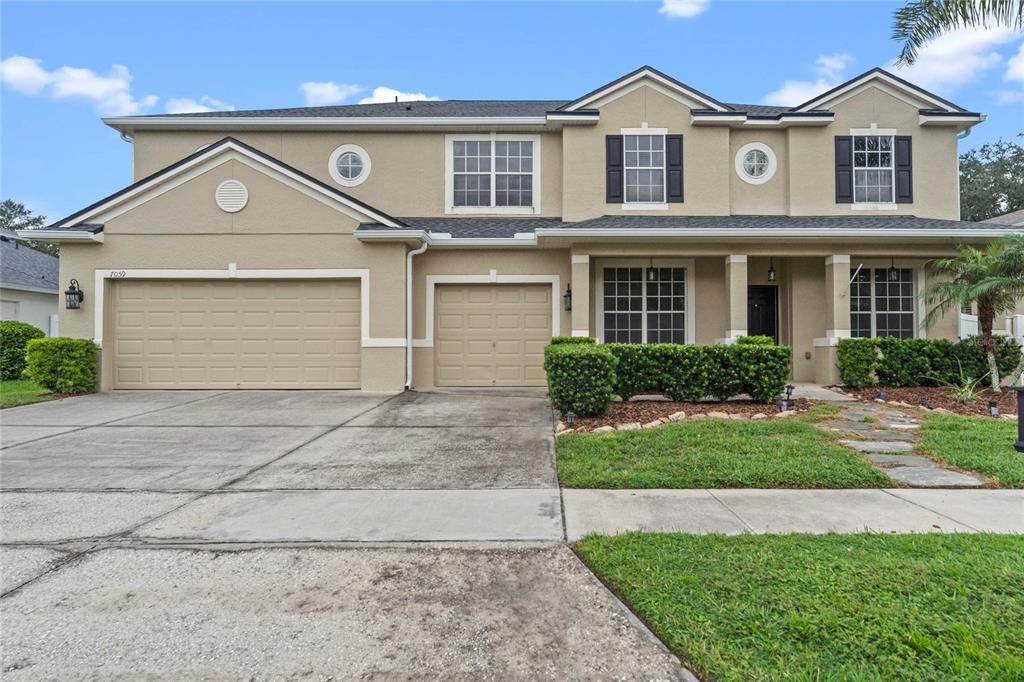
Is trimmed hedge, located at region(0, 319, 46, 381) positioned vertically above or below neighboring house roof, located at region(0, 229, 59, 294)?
below

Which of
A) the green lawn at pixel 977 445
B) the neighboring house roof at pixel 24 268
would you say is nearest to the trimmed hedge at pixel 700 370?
the green lawn at pixel 977 445

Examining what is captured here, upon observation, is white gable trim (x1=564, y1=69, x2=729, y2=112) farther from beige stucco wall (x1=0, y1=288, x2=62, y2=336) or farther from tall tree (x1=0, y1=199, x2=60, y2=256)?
tall tree (x1=0, y1=199, x2=60, y2=256)

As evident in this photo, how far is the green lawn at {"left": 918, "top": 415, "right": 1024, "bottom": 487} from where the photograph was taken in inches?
203

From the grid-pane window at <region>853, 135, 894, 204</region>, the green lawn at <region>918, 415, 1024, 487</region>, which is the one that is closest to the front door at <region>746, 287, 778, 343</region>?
the grid-pane window at <region>853, 135, 894, 204</region>

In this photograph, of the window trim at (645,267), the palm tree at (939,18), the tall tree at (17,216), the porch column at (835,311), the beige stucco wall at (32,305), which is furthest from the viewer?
the tall tree at (17,216)

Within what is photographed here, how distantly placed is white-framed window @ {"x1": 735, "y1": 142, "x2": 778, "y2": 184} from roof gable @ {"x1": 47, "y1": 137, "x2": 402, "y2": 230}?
8.45 meters

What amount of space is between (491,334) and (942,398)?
8663mm

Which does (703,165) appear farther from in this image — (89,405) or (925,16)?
(89,405)

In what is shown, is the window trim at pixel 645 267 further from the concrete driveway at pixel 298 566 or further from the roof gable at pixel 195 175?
the concrete driveway at pixel 298 566

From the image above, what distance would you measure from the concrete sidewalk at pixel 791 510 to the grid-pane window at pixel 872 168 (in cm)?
1023

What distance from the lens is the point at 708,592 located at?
9.43ft

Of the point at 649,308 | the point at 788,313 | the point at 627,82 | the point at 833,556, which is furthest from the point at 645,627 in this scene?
the point at 627,82

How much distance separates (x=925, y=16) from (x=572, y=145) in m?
6.75

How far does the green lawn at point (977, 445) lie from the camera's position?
16.9 feet
